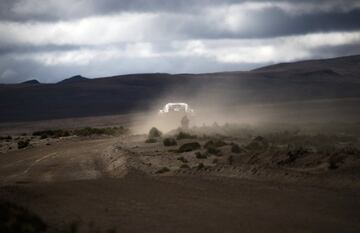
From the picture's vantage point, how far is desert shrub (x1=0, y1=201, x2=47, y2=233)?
13844 millimetres

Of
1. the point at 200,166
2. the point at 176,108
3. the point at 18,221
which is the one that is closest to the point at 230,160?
the point at 200,166

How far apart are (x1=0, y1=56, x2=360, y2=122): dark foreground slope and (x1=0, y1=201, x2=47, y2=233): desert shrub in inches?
4283

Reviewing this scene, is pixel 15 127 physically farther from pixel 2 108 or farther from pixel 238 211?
pixel 238 211

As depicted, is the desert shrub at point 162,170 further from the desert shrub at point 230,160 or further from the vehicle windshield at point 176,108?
the vehicle windshield at point 176,108

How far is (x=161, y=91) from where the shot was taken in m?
163

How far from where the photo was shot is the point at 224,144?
34.8 meters

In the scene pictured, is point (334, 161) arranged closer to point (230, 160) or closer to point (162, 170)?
point (230, 160)

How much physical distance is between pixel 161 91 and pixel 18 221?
488 ft

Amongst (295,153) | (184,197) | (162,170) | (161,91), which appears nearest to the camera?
(184,197)

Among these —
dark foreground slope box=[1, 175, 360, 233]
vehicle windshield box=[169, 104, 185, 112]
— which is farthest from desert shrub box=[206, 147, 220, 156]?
vehicle windshield box=[169, 104, 185, 112]

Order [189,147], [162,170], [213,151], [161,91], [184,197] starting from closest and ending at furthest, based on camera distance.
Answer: [184,197]
[162,170]
[213,151]
[189,147]
[161,91]

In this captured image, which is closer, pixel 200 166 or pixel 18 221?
pixel 18 221

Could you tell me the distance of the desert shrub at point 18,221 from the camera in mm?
13844

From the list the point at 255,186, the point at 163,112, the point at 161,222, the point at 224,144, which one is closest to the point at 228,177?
the point at 255,186
